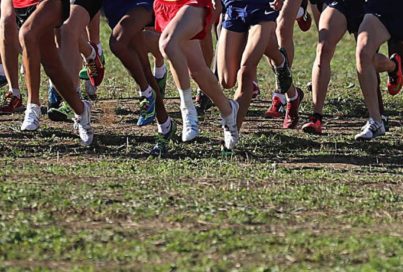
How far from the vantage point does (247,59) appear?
31.7ft

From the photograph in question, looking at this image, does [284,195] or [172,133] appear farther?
[172,133]

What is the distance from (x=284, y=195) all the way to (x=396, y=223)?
931 millimetres

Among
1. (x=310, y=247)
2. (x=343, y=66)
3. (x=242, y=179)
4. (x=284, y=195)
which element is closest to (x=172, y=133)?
(x=242, y=179)

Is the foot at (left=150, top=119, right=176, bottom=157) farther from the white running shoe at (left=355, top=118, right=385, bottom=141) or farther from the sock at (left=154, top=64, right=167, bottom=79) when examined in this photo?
the sock at (left=154, top=64, right=167, bottom=79)

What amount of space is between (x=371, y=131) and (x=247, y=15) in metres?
1.64

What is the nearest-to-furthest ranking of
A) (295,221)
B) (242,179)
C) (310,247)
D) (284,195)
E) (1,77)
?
(310,247) → (295,221) → (284,195) → (242,179) → (1,77)

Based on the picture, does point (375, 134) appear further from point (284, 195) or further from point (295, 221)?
point (295, 221)

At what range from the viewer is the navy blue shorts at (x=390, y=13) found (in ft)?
33.3

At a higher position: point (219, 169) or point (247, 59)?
point (247, 59)

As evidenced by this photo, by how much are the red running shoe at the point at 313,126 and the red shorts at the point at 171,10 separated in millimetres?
1850

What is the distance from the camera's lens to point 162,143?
982 cm

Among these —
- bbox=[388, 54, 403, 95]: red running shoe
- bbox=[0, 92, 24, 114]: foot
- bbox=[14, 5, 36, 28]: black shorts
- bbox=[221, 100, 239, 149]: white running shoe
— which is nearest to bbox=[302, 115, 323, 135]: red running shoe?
bbox=[388, 54, 403, 95]: red running shoe

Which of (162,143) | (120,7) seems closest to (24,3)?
(120,7)

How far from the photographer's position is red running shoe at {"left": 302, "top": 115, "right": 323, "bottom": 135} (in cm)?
1086
